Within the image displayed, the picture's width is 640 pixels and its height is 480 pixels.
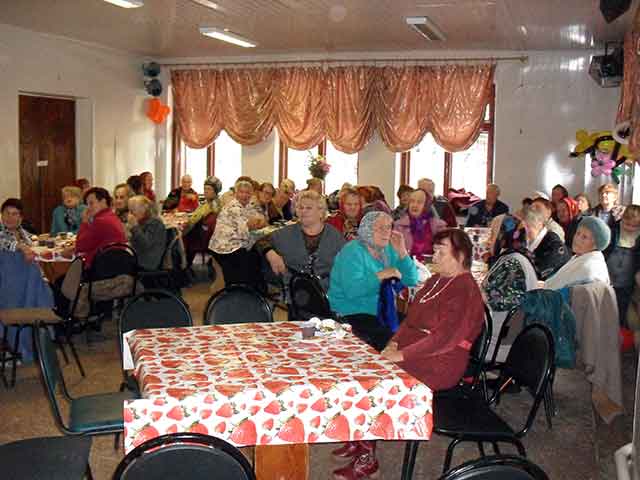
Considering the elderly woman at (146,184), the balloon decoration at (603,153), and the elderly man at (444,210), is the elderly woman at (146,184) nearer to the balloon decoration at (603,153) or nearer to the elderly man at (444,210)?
the elderly man at (444,210)

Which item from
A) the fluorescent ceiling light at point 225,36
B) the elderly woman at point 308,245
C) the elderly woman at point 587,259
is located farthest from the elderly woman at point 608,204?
the fluorescent ceiling light at point 225,36

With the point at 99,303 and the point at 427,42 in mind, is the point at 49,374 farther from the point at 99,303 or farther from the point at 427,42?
the point at 427,42

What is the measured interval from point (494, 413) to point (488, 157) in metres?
8.84

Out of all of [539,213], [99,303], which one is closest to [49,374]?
[99,303]

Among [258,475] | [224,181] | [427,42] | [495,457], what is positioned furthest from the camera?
[224,181]

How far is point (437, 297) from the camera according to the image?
400 cm

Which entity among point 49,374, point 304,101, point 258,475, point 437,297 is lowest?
point 258,475

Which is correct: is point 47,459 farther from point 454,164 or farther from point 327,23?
point 454,164

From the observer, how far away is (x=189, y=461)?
2445 millimetres

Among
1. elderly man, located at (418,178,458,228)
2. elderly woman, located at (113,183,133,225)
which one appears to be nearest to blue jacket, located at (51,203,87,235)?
elderly woman, located at (113,183,133,225)

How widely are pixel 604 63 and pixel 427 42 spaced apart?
2400 mm

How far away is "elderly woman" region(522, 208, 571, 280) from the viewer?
6453mm

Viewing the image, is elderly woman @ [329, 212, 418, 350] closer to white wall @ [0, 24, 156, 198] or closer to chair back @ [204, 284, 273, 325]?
chair back @ [204, 284, 273, 325]

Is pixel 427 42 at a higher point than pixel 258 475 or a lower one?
higher
